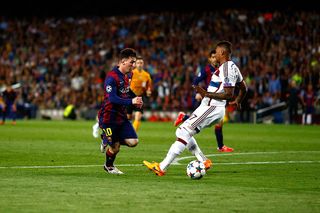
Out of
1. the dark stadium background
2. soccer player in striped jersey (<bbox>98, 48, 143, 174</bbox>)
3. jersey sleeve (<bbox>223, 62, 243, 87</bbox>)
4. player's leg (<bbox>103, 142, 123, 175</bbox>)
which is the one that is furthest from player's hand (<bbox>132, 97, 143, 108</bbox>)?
the dark stadium background

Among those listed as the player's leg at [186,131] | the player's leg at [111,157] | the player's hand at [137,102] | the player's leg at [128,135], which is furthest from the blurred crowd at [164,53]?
the player's hand at [137,102]

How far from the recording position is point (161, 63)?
44.3 metres

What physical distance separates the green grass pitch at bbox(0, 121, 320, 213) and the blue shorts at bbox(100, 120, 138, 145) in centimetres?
61

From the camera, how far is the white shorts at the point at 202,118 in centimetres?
1322

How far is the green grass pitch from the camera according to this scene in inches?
375

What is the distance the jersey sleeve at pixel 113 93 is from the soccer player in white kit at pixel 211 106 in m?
1.01

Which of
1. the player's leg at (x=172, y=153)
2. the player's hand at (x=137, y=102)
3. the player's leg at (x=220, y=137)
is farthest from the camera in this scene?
the player's leg at (x=220, y=137)

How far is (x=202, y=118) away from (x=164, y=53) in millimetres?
32043

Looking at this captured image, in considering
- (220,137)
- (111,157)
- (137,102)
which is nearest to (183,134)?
(137,102)

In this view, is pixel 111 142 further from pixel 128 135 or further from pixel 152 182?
pixel 152 182

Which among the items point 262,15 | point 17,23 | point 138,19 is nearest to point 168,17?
point 138,19

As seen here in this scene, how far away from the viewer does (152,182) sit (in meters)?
12.2

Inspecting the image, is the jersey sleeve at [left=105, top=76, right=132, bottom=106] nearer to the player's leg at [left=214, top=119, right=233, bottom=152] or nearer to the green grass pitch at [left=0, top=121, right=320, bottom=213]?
the green grass pitch at [left=0, top=121, right=320, bottom=213]

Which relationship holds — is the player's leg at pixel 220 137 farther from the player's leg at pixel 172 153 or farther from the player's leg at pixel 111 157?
the player's leg at pixel 172 153
